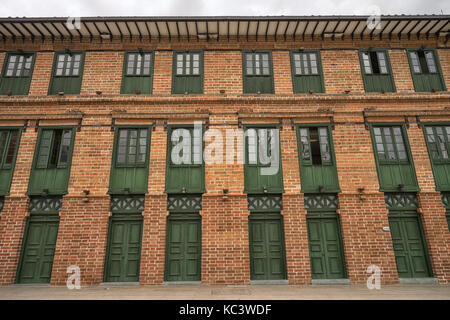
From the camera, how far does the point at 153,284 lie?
28.3 feet

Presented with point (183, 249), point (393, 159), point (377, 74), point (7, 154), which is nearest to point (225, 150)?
point (183, 249)

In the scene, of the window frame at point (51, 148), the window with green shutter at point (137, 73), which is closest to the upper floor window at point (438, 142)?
the window with green shutter at point (137, 73)

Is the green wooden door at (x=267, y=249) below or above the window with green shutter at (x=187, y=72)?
below

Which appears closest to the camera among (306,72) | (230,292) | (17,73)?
(230,292)

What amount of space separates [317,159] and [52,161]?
31.4ft

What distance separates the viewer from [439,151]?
9805mm

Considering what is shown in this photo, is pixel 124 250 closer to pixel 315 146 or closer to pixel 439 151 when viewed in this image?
pixel 315 146

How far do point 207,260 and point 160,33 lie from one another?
8.76 meters

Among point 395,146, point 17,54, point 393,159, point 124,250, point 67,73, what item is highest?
point 17,54

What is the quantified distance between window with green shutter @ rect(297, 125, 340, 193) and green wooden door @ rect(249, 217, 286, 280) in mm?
1747

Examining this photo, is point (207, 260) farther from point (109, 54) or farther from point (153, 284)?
point (109, 54)

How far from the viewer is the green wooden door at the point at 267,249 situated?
887cm

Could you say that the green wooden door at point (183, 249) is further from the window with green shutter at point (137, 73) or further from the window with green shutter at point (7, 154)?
the window with green shutter at point (7, 154)

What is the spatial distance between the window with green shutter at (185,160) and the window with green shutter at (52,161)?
3.58 metres
